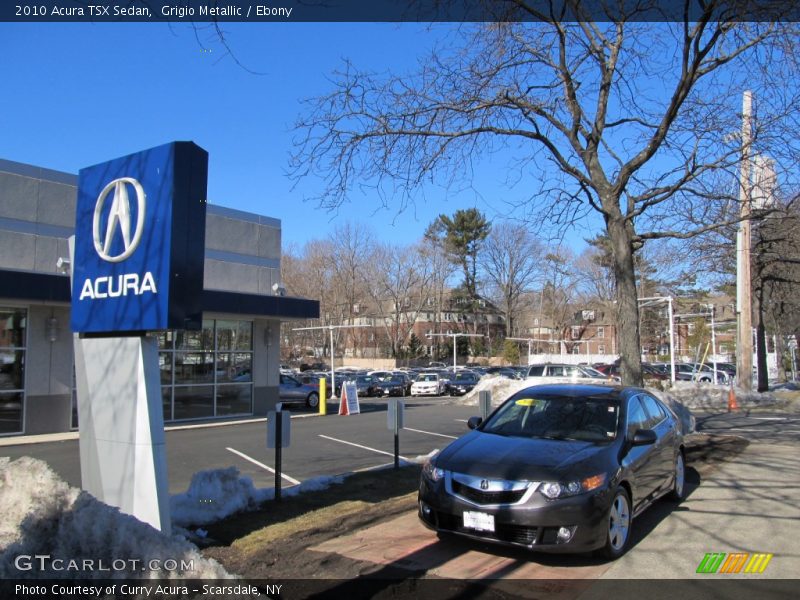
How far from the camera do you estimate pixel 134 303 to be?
5.77 metres

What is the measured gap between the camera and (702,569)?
523 cm

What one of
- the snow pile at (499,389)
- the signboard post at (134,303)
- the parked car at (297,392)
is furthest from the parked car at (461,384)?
the signboard post at (134,303)

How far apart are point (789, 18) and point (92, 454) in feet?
35.5

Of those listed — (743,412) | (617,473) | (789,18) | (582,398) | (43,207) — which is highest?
(789,18)

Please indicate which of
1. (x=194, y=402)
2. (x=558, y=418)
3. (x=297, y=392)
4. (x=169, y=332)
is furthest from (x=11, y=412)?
(x=558, y=418)

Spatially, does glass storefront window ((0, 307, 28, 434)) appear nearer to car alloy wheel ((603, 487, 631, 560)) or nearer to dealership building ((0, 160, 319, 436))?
dealership building ((0, 160, 319, 436))

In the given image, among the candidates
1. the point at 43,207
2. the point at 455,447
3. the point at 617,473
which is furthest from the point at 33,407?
the point at 617,473

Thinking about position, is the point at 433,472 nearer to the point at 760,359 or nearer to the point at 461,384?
the point at 760,359

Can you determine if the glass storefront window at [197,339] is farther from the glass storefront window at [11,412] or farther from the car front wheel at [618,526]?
the car front wheel at [618,526]

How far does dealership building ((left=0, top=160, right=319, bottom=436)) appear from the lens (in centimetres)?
1540

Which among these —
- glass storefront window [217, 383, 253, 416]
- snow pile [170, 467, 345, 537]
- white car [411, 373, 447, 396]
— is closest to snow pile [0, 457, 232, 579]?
snow pile [170, 467, 345, 537]

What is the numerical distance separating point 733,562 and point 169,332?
30.9ft

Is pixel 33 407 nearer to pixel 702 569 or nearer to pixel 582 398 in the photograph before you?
pixel 582 398

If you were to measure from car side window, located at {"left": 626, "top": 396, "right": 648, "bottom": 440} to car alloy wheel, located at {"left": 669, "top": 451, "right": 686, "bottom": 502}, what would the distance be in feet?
3.09
